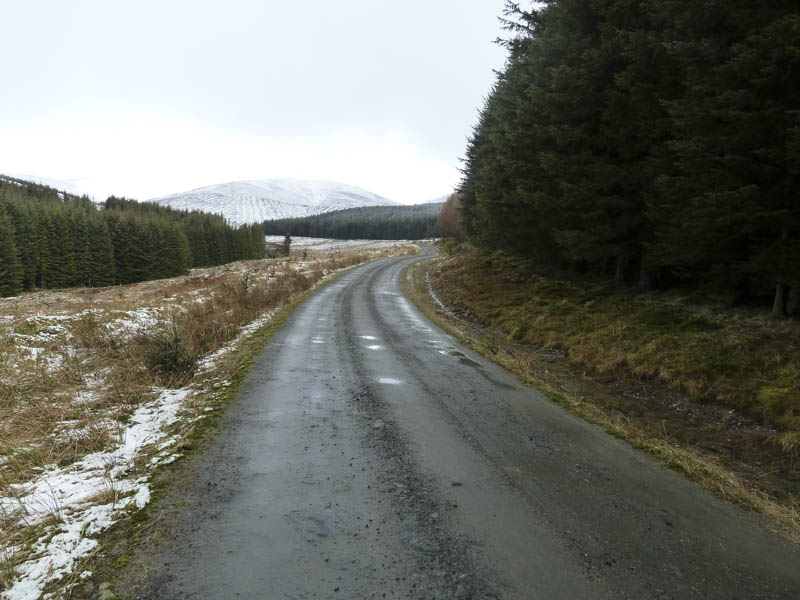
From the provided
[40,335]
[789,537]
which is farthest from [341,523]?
[40,335]

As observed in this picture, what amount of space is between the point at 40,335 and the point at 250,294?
32.5ft

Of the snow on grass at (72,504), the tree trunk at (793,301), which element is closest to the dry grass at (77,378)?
the snow on grass at (72,504)

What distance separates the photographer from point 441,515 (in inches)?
145

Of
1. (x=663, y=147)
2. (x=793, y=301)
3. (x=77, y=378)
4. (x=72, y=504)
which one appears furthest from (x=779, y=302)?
(x=77, y=378)

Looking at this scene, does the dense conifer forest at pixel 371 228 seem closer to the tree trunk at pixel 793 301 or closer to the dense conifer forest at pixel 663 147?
the dense conifer forest at pixel 663 147

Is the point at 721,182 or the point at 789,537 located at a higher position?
the point at 721,182

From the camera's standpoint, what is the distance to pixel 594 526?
364 centimetres

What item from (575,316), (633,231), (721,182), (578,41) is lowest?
(575,316)

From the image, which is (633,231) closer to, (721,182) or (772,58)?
(721,182)

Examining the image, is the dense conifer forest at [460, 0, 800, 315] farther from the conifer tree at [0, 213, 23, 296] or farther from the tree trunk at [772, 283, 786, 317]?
the conifer tree at [0, 213, 23, 296]

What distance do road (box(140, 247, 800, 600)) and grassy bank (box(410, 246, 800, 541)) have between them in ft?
3.26

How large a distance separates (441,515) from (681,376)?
6939mm

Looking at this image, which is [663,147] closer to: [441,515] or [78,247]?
[441,515]

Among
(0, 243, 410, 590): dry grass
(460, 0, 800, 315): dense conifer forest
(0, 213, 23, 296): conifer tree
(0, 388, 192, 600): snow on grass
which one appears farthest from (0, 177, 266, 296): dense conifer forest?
(460, 0, 800, 315): dense conifer forest
